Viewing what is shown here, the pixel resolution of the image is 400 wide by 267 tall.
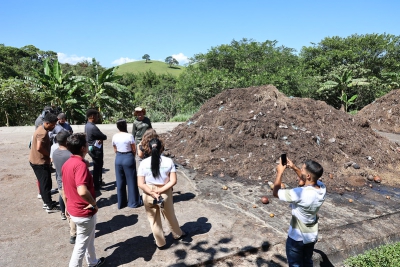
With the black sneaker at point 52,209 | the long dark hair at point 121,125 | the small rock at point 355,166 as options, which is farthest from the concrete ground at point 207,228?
the long dark hair at point 121,125

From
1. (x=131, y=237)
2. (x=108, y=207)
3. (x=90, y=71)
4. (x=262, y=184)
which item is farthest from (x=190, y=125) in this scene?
(x=90, y=71)

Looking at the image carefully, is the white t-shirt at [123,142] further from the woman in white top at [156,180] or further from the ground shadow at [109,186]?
the ground shadow at [109,186]

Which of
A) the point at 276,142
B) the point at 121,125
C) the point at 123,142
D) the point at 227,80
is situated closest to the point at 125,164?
the point at 123,142

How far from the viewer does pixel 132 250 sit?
3920 millimetres

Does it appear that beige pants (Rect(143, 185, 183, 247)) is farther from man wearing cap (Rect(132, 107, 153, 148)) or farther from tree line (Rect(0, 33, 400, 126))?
tree line (Rect(0, 33, 400, 126))

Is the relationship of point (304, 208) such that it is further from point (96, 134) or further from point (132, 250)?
point (96, 134)

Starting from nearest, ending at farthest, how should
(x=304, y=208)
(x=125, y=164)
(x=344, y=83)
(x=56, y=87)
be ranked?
(x=304, y=208), (x=125, y=164), (x=56, y=87), (x=344, y=83)

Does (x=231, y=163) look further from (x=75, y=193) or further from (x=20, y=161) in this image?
(x=20, y=161)

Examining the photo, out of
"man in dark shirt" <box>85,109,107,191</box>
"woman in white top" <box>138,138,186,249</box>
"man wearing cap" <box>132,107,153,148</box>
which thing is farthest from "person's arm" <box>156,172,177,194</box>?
"man wearing cap" <box>132,107,153,148</box>

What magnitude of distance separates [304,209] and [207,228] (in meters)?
2.13

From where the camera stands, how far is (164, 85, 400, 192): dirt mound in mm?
7461

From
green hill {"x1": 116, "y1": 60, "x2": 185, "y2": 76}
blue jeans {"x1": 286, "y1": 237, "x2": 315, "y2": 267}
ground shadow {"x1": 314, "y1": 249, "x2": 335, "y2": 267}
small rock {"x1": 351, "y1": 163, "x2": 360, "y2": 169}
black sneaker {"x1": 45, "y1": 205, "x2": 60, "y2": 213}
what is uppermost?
green hill {"x1": 116, "y1": 60, "x2": 185, "y2": 76}

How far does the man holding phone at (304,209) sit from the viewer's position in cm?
282

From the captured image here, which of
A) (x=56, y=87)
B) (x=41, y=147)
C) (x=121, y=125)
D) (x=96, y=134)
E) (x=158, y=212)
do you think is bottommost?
(x=158, y=212)
